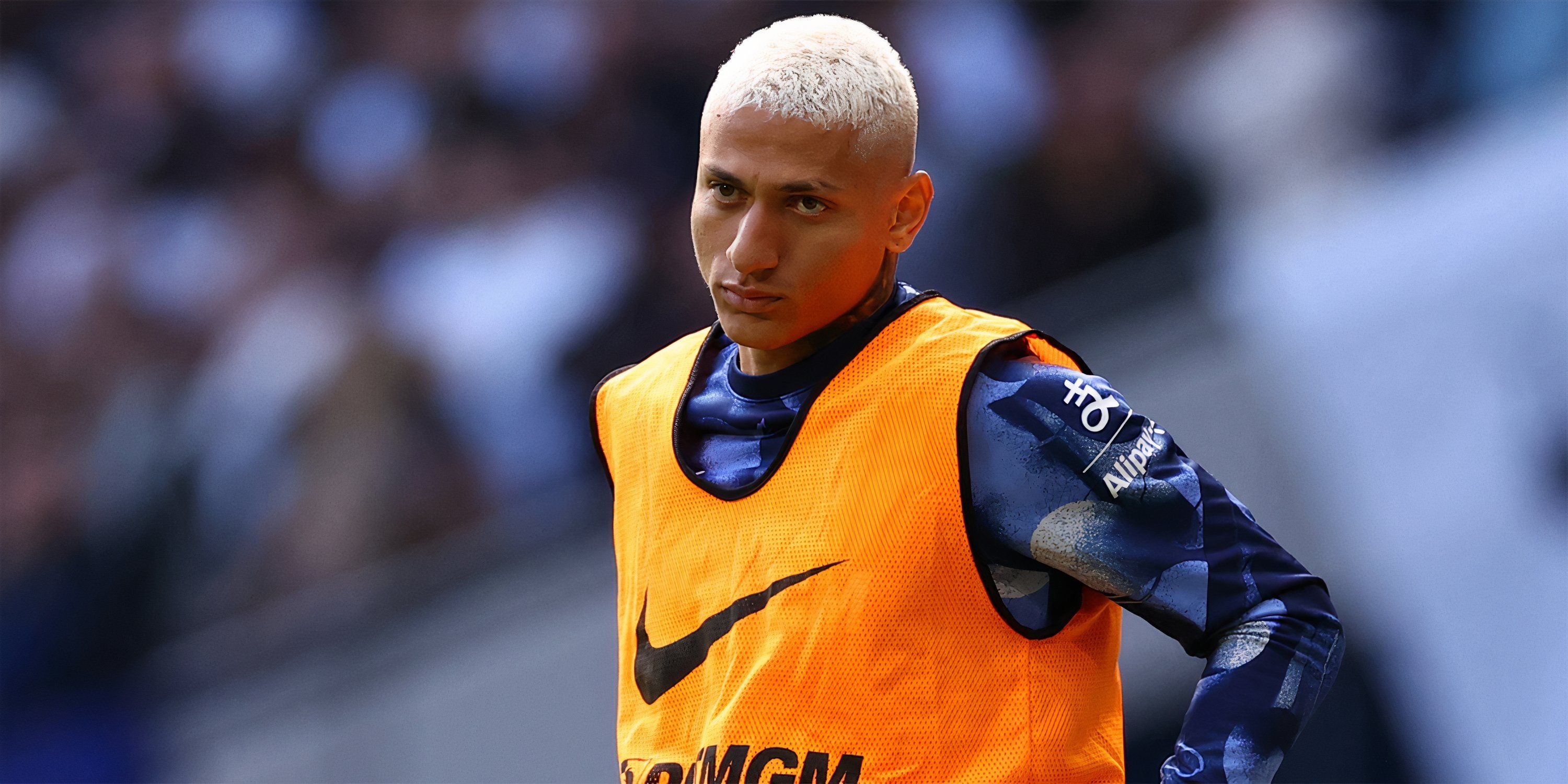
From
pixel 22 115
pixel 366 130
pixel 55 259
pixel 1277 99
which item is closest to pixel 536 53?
pixel 366 130

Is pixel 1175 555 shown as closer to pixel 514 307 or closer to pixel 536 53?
→ pixel 514 307

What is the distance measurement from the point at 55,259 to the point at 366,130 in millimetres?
1827

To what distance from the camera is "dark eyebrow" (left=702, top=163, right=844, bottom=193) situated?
1.88 m

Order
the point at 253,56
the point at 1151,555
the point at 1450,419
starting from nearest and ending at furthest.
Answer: the point at 1151,555
the point at 1450,419
the point at 253,56

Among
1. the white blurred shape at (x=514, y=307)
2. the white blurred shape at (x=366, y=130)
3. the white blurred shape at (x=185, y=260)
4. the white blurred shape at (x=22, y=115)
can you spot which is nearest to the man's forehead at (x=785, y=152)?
the white blurred shape at (x=514, y=307)

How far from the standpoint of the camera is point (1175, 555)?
5.80ft

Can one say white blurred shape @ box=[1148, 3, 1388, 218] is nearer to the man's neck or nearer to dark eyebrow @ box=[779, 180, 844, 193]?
the man's neck

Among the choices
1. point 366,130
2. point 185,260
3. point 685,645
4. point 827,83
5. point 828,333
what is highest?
point 366,130

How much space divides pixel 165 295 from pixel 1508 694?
5.89 meters

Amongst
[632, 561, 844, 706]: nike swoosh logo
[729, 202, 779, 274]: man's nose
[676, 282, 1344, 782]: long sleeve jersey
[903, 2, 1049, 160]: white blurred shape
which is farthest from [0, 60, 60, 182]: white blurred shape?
[676, 282, 1344, 782]: long sleeve jersey

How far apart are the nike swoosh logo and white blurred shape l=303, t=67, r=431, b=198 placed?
533 cm

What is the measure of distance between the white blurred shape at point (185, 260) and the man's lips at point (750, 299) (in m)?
5.70

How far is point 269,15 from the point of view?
8180 mm

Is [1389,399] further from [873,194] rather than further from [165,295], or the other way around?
[165,295]
